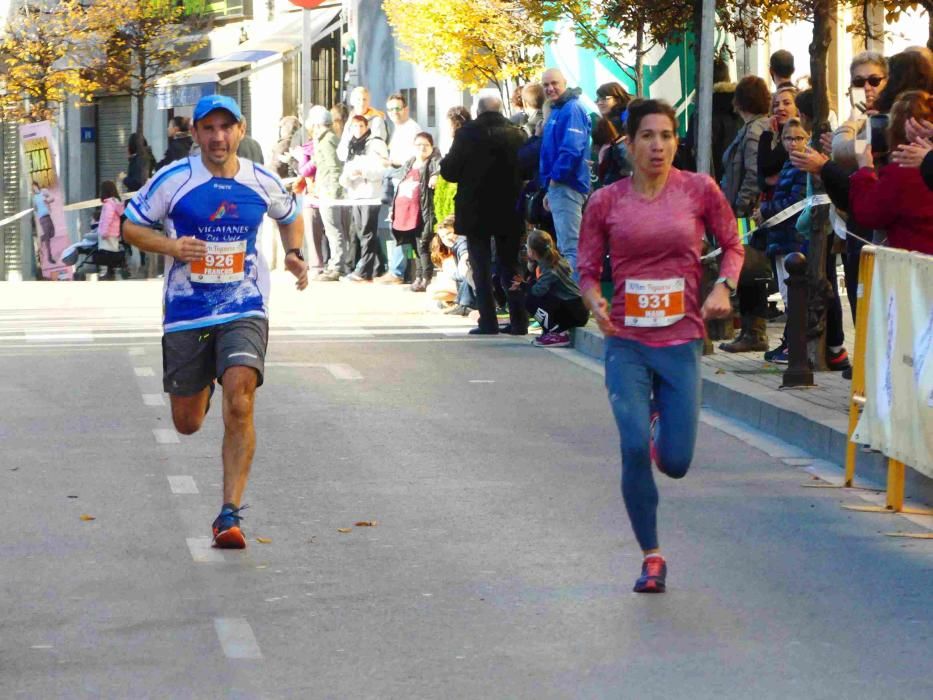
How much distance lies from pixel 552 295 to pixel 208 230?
9.51m

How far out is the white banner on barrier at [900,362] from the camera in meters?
9.53

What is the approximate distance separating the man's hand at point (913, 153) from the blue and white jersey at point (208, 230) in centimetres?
284

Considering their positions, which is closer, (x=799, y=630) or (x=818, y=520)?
(x=799, y=630)

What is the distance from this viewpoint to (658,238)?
8.02 metres

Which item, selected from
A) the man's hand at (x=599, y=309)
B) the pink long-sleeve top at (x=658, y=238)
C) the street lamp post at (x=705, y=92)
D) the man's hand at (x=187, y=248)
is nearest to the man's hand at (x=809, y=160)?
the pink long-sleeve top at (x=658, y=238)

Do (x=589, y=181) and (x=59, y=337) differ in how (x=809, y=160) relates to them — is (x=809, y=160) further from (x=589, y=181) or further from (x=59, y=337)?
(x=59, y=337)

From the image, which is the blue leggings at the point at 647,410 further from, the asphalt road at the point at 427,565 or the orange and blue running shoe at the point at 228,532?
the orange and blue running shoe at the point at 228,532

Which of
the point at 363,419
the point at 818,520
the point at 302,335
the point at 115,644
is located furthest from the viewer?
the point at 302,335

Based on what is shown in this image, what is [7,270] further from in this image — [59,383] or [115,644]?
[115,644]

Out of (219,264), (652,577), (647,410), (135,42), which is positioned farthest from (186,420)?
(135,42)

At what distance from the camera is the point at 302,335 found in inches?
786

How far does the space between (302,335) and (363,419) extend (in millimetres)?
6636

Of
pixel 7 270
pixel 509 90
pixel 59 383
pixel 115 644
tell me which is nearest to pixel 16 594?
pixel 115 644

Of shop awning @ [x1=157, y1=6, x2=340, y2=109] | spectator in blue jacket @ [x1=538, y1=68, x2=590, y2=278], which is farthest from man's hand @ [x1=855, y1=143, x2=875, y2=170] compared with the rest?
shop awning @ [x1=157, y1=6, x2=340, y2=109]
